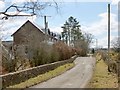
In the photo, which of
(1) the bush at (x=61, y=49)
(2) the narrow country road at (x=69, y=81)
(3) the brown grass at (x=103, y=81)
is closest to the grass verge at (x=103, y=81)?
(3) the brown grass at (x=103, y=81)

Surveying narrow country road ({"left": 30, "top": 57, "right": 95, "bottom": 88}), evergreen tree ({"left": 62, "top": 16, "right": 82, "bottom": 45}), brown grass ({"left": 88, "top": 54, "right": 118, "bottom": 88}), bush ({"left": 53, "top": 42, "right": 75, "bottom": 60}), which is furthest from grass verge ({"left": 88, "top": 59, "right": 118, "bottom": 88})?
evergreen tree ({"left": 62, "top": 16, "right": 82, "bottom": 45})

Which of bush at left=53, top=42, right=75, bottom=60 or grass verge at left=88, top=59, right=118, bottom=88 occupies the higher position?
bush at left=53, top=42, right=75, bottom=60

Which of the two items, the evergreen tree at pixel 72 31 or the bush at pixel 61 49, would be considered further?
the evergreen tree at pixel 72 31

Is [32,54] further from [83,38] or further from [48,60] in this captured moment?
[83,38]

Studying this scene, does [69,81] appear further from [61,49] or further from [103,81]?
[61,49]

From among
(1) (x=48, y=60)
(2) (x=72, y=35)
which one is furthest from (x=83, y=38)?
(1) (x=48, y=60)

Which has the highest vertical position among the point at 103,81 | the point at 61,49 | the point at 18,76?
the point at 61,49

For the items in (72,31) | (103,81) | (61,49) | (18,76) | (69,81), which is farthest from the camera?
(72,31)

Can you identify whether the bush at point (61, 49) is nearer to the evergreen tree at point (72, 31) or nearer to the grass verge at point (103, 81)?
the grass verge at point (103, 81)

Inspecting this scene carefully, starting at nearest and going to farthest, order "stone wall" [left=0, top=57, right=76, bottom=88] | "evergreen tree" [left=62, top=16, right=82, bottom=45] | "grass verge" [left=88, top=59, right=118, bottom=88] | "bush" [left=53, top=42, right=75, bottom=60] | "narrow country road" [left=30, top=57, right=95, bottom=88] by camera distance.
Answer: "stone wall" [left=0, top=57, right=76, bottom=88] < "narrow country road" [left=30, top=57, right=95, bottom=88] < "grass verge" [left=88, top=59, right=118, bottom=88] < "bush" [left=53, top=42, right=75, bottom=60] < "evergreen tree" [left=62, top=16, right=82, bottom=45]

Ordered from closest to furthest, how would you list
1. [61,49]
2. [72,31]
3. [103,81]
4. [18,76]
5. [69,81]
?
[18,76]
[69,81]
[103,81]
[61,49]
[72,31]

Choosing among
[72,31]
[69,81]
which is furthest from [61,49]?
[72,31]

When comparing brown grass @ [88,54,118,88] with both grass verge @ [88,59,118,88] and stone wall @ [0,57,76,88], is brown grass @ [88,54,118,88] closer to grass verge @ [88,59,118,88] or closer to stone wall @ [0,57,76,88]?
grass verge @ [88,59,118,88]

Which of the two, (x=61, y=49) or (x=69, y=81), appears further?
(x=61, y=49)
